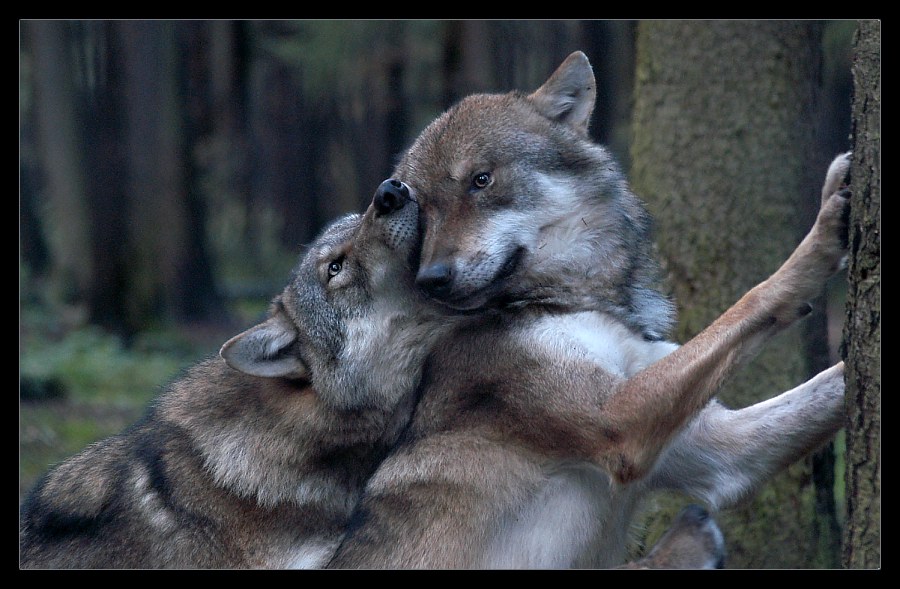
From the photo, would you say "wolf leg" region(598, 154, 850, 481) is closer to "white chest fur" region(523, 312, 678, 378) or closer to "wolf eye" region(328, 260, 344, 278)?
"white chest fur" region(523, 312, 678, 378)

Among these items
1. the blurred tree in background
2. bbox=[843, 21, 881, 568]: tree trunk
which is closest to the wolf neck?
bbox=[843, 21, 881, 568]: tree trunk

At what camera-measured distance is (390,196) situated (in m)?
4.68

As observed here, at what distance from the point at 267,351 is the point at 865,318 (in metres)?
2.81

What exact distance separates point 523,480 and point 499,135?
1.80 m

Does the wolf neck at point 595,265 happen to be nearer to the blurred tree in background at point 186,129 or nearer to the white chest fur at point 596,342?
the white chest fur at point 596,342

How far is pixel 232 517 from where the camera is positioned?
4766 mm

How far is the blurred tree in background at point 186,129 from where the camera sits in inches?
355

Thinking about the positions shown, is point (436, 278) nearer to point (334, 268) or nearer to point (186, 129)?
point (334, 268)

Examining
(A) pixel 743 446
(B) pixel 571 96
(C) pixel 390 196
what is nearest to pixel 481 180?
(C) pixel 390 196

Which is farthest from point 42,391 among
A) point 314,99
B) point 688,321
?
point 314,99

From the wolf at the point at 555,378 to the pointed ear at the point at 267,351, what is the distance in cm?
71

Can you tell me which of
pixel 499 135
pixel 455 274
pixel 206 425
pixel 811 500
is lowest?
pixel 811 500

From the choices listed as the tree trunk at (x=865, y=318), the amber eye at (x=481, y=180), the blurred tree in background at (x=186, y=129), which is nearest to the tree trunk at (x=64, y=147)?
the blurred tree in background at (x=186, y=129)
